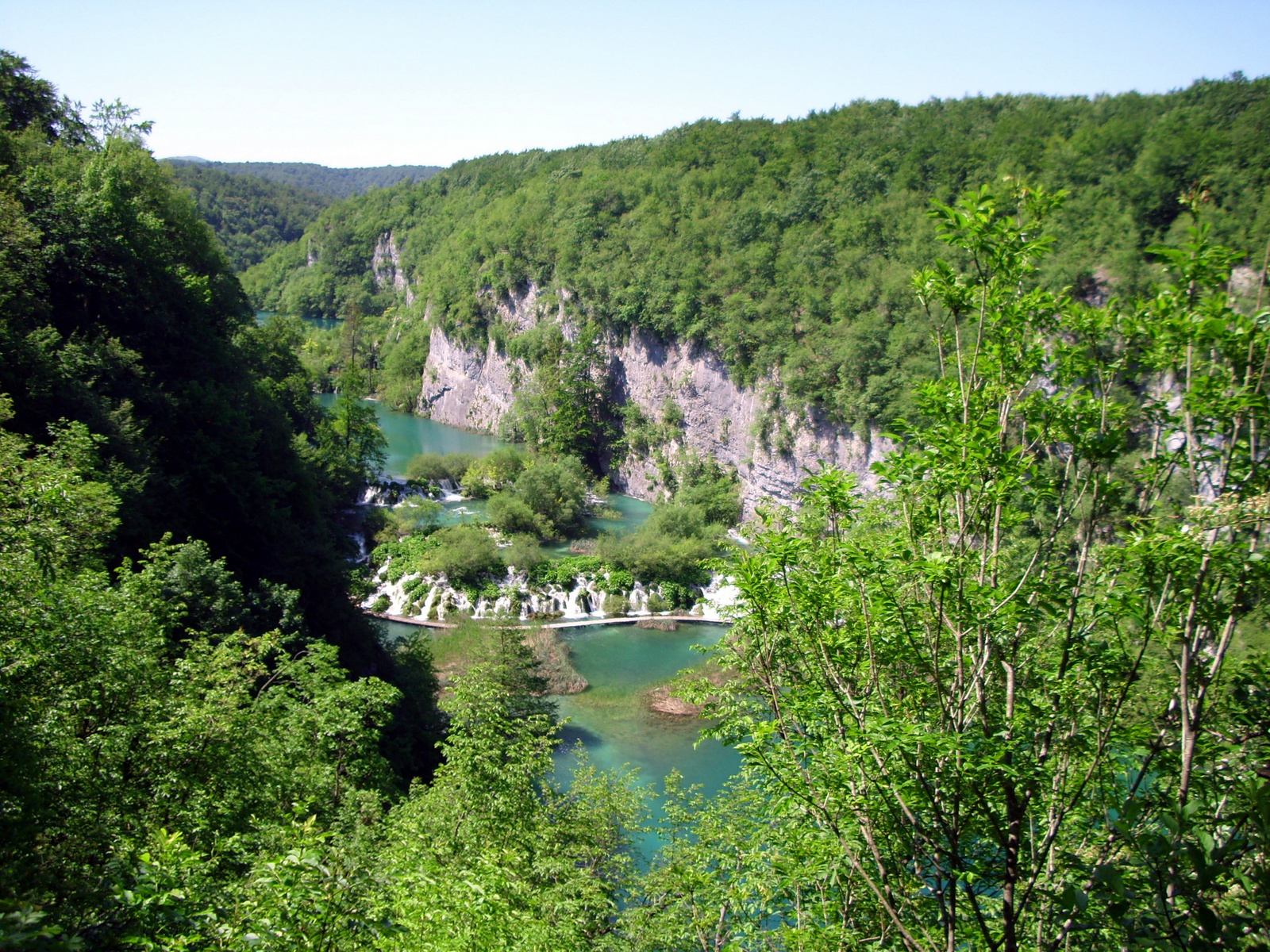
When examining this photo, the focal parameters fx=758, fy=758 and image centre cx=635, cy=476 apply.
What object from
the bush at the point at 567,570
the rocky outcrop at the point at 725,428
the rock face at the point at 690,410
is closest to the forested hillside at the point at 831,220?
the rocky outcrop at the point at 725,428

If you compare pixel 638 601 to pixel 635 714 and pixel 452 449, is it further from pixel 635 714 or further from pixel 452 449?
pixel 452 449

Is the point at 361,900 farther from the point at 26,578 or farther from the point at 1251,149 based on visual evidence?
the point at 1251,149

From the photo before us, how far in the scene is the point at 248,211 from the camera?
436 ft

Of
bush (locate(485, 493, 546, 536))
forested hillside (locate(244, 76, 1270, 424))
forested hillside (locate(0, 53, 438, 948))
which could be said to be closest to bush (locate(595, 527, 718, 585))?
bush (locate(485, 493, 546, 536))

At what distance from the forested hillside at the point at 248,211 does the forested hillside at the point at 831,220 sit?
68.7m

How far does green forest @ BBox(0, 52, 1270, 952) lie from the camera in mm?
3658

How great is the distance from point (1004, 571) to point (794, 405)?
32.8 m

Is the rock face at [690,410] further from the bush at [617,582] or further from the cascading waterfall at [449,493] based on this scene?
the cascading waterfall at [449,493]

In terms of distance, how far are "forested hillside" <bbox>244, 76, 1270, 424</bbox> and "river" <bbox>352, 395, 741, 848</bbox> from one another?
1375 centimetres

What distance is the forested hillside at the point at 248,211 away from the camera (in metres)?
124

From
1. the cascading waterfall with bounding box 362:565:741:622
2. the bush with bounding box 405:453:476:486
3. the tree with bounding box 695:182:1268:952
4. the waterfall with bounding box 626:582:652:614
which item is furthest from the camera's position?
the bush with bounding box 405:453:476:486

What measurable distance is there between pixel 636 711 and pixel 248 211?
14090 cm

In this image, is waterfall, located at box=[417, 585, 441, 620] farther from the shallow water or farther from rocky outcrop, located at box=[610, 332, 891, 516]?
rocky outcrop, located at box=[610, 332, 891, 516]

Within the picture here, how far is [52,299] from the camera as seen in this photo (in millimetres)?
19562
